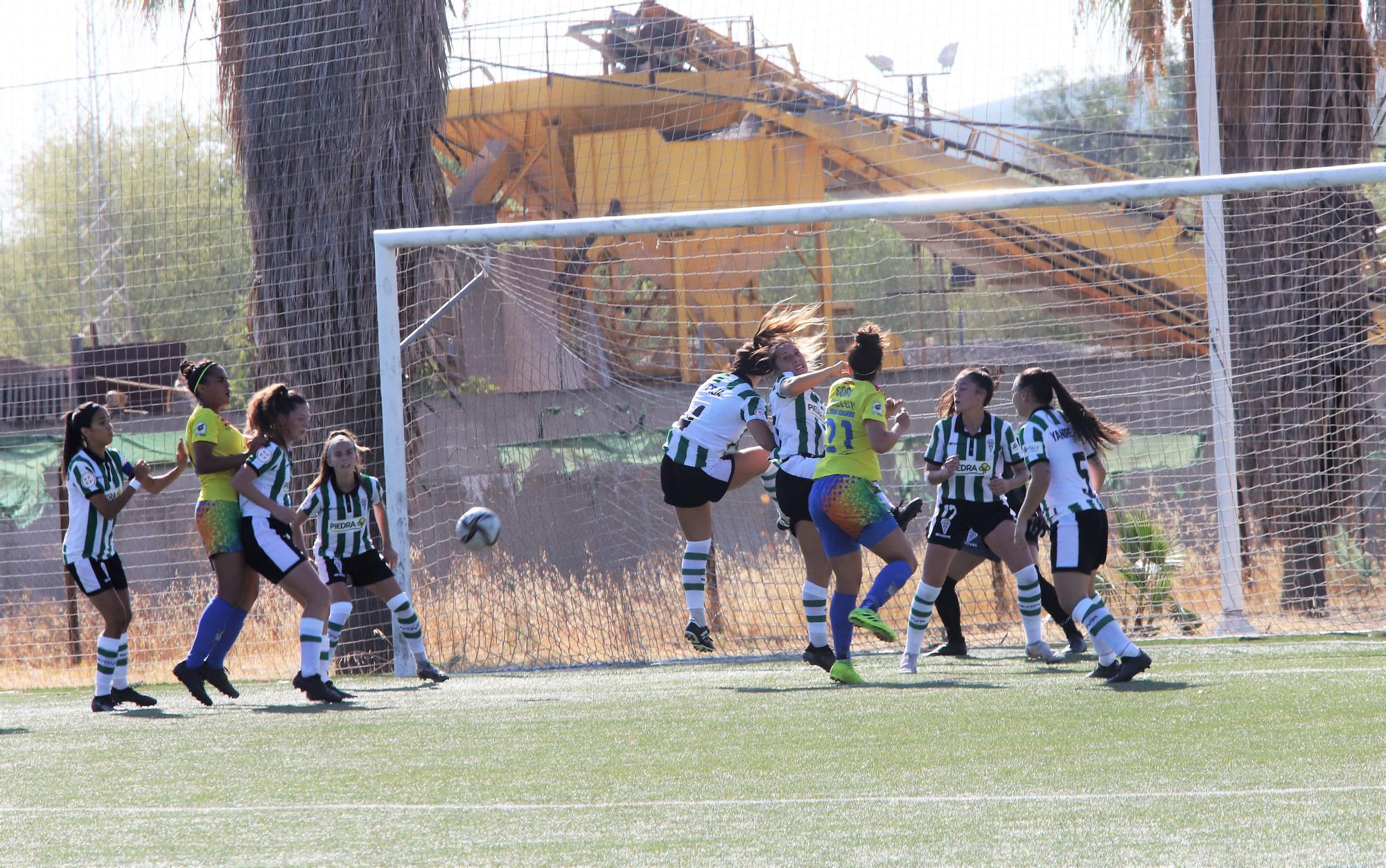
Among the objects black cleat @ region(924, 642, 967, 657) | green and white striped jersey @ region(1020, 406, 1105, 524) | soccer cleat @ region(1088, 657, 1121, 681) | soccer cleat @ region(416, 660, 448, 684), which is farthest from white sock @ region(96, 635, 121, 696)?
soccer cleat @ region(1088, 657, 1121, 681)

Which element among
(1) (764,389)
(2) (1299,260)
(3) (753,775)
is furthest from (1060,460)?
(1) (764,389)

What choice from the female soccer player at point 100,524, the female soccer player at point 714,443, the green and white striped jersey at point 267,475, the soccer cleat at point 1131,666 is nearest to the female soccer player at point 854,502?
the female soccer player at point 714,443

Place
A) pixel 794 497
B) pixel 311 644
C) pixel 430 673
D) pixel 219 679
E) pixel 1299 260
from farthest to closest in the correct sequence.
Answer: pixel 1299 260 → pixel 430 673 → pixel 794 497 → pixel 219 679 → pixel 311 644

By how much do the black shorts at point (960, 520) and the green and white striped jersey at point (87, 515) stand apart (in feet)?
14.4

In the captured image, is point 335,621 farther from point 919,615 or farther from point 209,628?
point 919,615

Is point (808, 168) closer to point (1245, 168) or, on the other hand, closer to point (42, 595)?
point (1245, 168)

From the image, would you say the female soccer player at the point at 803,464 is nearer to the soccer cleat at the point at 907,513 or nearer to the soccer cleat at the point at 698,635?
the soccer cleat at the point at 907,513

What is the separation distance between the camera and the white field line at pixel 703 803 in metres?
3.93

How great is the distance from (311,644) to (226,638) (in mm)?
545

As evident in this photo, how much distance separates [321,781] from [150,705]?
3.30 metres

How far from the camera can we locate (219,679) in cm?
757

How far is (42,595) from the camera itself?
15.5 m

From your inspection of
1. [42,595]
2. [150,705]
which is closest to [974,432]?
[150,705]

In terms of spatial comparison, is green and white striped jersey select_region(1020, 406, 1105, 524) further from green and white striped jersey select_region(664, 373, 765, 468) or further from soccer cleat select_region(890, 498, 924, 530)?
green and white striped jersey select_region(664, 373, 765, 468)
